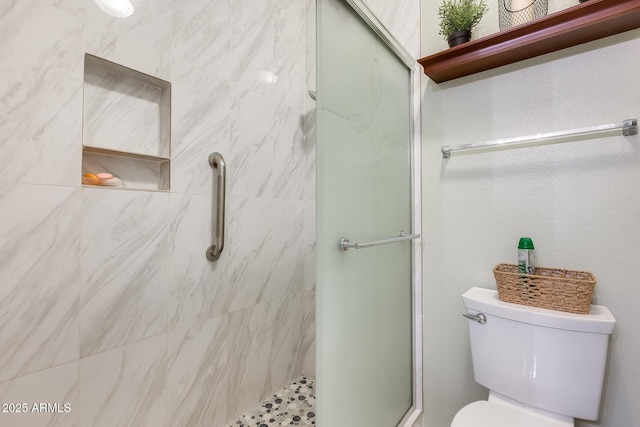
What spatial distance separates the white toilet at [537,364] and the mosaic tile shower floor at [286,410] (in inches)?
33.4

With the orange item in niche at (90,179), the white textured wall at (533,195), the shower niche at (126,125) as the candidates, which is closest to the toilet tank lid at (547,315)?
the white textured wall at (533,195)

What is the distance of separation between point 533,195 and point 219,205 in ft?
4.47

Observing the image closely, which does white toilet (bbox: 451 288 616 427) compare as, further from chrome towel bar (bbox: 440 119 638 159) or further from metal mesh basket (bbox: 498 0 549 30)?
metal mesh basket (bbox: 498 0 549 30)

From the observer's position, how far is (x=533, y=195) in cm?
121

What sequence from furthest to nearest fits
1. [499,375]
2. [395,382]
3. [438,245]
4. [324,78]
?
[438,245]
[395,382]
[499,375]
[324,78]

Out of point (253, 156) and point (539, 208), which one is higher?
point (253, 156)

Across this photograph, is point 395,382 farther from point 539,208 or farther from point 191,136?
point 191,136

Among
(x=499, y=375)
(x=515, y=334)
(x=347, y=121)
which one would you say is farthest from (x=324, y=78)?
(x=499, y=375)

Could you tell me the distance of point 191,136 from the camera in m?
1.43

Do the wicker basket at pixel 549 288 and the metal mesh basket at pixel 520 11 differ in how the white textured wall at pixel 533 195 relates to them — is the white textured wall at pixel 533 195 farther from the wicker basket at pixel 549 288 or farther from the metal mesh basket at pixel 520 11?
the metal mesh basket at pixel 520 11

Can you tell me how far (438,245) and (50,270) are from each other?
152 centimetres

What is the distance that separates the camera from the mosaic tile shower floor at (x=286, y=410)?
1.59 metres

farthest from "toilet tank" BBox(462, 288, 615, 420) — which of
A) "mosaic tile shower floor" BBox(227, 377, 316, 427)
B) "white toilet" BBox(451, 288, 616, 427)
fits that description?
"mosaic tile shower floor" BBox(227, 377, 316, 427)

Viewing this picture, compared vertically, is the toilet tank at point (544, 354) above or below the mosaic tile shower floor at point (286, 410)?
above
